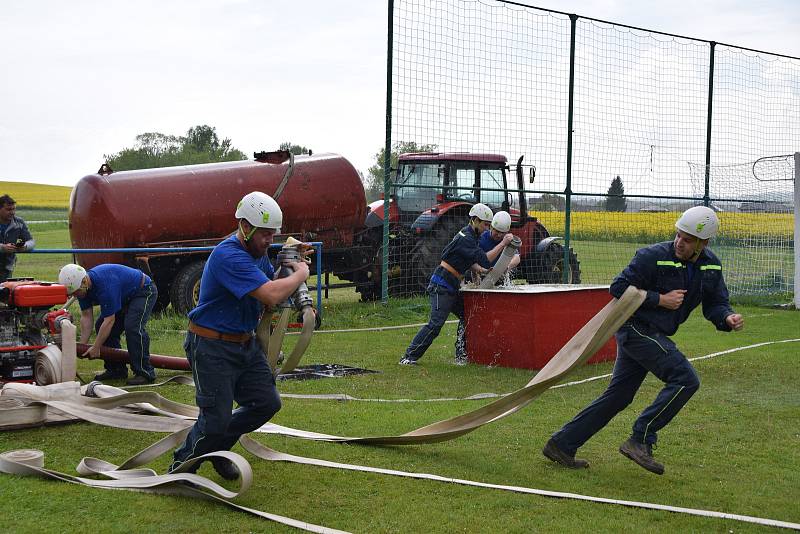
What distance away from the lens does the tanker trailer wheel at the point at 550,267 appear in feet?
57.7

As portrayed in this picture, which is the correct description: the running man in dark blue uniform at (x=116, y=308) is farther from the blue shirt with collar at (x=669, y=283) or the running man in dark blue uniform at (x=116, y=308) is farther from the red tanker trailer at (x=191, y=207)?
the blue shirt with collar at (x=669, y=283)

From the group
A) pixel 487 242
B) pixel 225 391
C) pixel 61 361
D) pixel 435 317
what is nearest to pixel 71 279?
pixel 61 361

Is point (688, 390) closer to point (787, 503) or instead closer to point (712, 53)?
point (787, 503)

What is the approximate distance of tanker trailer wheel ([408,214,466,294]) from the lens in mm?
16797

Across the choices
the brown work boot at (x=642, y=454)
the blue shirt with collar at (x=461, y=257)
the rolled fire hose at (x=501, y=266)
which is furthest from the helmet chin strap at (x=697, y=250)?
the rolled fire hose at (x=501, y=266)

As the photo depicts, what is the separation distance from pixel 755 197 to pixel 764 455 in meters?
14.9

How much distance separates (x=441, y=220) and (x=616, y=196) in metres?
3.47

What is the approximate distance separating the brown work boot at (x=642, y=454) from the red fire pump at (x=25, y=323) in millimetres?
5413

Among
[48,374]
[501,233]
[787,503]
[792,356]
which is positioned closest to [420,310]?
[501,233]

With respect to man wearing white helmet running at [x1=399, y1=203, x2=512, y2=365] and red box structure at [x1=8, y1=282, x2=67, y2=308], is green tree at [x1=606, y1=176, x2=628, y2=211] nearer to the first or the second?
man wearing white helmet running at [x1=399, y1=203, x2=512, y2=365]

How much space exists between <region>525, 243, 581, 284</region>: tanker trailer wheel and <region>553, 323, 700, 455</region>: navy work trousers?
11082 mm

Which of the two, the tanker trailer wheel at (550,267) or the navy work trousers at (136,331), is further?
the tanker trailer wheel at (550,267)

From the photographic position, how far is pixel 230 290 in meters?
5.50

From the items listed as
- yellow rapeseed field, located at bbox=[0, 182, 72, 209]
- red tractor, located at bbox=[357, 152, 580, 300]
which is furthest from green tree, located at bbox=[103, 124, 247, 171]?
red tractor, located at bbox=[357, 152, 580, 300]
